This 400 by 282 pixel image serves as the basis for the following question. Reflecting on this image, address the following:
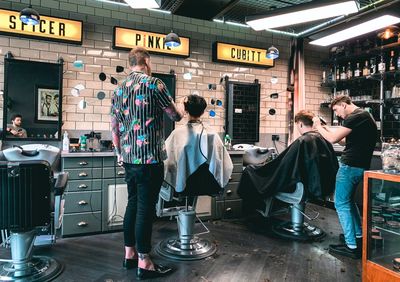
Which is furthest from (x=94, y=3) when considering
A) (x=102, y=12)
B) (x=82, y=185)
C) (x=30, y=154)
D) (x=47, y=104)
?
(x=82, y=185)

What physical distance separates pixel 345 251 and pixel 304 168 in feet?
2.60

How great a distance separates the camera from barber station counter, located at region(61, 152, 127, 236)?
9.69 ft

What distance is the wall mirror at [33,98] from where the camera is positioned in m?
3.26

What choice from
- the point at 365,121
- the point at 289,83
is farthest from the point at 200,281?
the point at 289,83

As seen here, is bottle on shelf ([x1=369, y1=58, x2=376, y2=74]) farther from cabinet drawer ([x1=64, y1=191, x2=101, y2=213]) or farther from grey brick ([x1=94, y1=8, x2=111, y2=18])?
cabinet drawer ([x1=64, y1=191, x2=101, y2=213])

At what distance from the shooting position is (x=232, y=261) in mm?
2525

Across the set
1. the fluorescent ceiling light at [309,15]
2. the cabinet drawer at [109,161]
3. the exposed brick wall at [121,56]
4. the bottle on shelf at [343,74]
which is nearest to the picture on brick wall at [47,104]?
the exposed brick wall at [121,56]

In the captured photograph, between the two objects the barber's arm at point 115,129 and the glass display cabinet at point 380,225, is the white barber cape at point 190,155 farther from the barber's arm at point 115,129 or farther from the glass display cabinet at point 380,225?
the glass display cabinet at point 380,225

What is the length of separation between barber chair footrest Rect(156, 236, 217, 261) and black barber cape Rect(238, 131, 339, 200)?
2.52ft

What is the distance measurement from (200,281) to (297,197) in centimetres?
127

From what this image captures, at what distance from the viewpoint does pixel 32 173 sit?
6.68ft

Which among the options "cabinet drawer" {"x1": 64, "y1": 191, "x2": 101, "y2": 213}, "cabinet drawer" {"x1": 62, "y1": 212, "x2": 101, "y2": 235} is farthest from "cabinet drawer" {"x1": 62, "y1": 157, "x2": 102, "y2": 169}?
"cabinet drawer" {"x1": 62, "y1": 212, "x2": 101, "y2": 235}

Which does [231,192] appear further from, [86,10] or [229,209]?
[86,10]

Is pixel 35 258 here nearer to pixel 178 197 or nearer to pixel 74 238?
pixel 74 238
